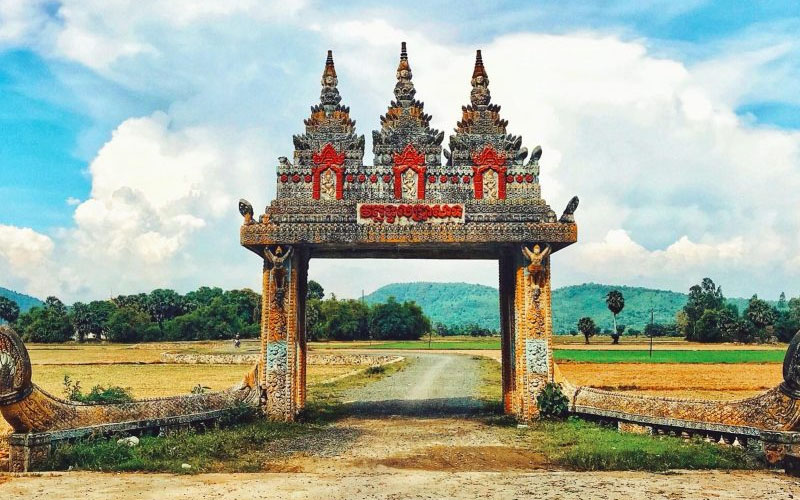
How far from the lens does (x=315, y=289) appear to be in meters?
130

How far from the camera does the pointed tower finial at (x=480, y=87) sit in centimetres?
1677

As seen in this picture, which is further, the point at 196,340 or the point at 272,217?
the point at 196,340

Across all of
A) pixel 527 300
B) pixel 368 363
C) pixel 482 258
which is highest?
pixel 482 258

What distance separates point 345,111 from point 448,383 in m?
16.7

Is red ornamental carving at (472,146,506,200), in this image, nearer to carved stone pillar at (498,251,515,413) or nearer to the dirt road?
carved stone pillar at (498,251,515,413)

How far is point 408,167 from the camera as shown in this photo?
1608 centimetres

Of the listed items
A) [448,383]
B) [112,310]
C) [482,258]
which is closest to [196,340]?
[112,310]

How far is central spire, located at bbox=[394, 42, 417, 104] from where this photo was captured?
54.5ft

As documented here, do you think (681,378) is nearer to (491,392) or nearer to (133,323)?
(491,392)

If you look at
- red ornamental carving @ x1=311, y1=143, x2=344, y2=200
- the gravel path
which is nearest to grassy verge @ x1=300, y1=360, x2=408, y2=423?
the gravel path

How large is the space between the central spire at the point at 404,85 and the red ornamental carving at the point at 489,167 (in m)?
2.14

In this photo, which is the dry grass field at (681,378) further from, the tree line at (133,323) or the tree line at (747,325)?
the tree line at (133,323)

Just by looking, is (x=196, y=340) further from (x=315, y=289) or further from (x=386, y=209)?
(x=386, y=209)

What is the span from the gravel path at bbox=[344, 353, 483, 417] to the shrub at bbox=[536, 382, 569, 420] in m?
3.40
